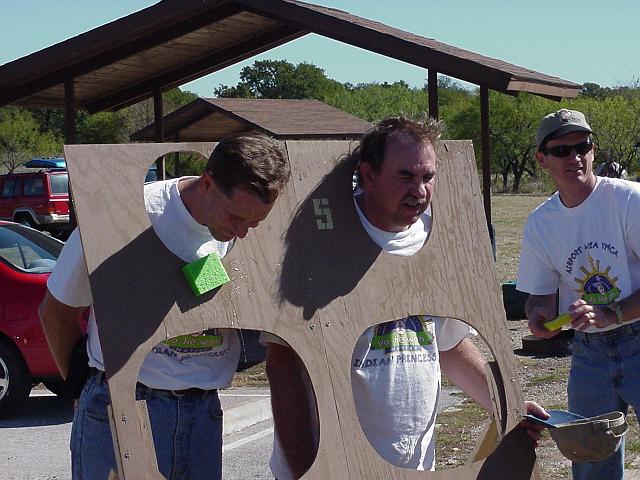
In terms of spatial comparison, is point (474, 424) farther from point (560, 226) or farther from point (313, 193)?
point (313, 193)

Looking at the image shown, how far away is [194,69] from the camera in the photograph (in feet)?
38.4

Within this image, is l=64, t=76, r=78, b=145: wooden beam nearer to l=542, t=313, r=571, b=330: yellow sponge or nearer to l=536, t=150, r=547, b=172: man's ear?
l=536, t=150, r=547, b=172: man's ear

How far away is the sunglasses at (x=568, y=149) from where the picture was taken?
3.90 meters

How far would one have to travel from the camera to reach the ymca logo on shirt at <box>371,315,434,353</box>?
2904 millimetres

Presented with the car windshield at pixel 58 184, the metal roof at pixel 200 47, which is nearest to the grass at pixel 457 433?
the metal roof at pixel 200 47

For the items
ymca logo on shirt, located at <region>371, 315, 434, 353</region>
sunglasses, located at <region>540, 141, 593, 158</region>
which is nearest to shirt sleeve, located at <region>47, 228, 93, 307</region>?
ymca logo on shirt, located at <region>371, 315, 434, 353</region>

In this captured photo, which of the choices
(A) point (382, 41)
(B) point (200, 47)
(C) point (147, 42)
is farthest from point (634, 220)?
(B) point (200, 47)

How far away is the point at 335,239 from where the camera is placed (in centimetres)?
295

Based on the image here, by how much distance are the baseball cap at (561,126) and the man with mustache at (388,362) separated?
105 centimetres

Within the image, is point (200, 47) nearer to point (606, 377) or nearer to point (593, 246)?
point (593, 246)

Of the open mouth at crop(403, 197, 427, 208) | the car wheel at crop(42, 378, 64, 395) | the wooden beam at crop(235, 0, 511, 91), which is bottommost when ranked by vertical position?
the car wheel at crop(42, 378, 64, 395)

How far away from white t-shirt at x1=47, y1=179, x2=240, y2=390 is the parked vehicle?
24.9 m

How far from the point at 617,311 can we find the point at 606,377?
0.98 ft

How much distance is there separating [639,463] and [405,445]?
Result: 128 inches
